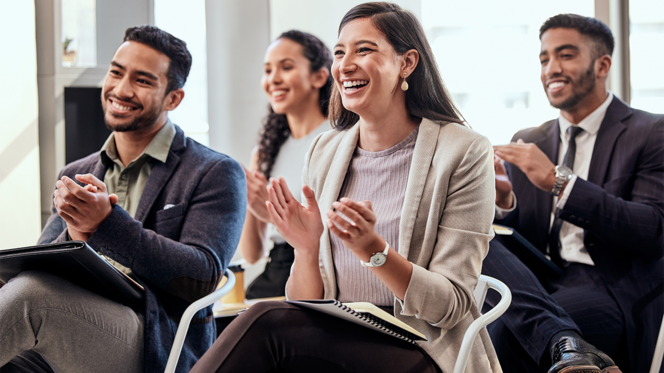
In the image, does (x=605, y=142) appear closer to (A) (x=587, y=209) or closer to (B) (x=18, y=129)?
(A) (x=587, y=209)

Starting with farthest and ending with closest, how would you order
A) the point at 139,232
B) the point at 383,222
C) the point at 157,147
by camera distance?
the point at 157,147
the point at 139,232
the point at 383,222

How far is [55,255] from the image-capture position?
1.34 metres

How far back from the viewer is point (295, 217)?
1.47m

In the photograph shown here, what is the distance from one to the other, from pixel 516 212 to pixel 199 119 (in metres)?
2.61

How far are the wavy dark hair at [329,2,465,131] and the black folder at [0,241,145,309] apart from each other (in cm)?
90

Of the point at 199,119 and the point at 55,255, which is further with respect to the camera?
the point at 199,119

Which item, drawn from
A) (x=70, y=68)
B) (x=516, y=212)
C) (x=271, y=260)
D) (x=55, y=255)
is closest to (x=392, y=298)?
(x=55, y=255)

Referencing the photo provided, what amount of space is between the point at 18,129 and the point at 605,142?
3.18m

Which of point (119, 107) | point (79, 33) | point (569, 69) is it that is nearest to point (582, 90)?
point (569, 69)

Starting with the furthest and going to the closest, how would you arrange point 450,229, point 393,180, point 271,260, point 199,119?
point 199,119, point 271,260, point 393,180, point 450,229

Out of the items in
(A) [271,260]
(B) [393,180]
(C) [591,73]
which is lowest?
(A) [271,260]

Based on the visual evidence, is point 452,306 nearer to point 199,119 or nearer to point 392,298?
point 392,298

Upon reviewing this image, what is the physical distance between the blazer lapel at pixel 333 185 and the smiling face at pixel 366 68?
5.1 inches

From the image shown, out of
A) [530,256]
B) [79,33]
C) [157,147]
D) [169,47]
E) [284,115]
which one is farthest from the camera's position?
[79,33]
